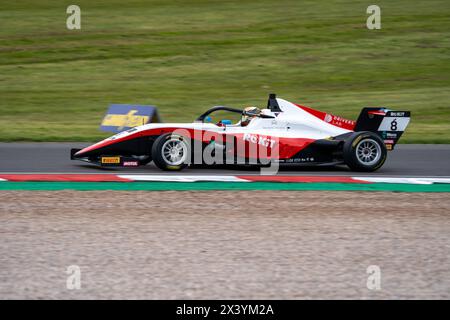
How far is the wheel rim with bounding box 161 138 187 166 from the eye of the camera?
11375 millimetres

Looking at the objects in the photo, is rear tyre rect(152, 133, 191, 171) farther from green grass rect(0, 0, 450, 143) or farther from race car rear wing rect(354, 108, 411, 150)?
green grass rect(0, 0, 450, 143)

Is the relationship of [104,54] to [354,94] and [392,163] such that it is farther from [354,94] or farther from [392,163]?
[392,163]

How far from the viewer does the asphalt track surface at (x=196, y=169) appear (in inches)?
465

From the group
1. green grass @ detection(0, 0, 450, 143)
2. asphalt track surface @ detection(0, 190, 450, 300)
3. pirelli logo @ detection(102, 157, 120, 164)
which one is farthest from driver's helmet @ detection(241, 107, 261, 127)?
green grass @ detection(0, 0, 450, 143)

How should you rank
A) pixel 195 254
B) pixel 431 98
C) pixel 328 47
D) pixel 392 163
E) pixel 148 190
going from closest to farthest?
pixel 195 254, pixel 148 190, pixel 392 163, pixel 431 98, pixel 328 47

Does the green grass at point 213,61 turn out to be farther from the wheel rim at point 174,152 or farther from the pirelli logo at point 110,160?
the wheel rim at point 174,152

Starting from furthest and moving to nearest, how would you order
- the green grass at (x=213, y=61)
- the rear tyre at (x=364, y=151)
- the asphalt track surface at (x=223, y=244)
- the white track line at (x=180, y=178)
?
1. the green grass at (x=213, y=61)
2. the rear tyre at (x=364, y=151)
3. the white track line at (x=180, y=178)
4. the asphalt track surface at (x=223, y=244)

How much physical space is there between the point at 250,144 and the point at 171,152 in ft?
3.71

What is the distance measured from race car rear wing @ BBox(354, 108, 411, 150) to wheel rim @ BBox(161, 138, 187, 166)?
273cm

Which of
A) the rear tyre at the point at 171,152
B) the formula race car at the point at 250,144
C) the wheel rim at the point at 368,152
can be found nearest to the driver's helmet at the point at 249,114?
the formula race car at the point at 250,144

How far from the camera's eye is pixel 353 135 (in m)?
11.7

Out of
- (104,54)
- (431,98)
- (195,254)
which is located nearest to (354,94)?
(431,98)

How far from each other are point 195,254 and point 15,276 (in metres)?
1.53

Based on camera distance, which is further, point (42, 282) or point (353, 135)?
point (353, 135)
